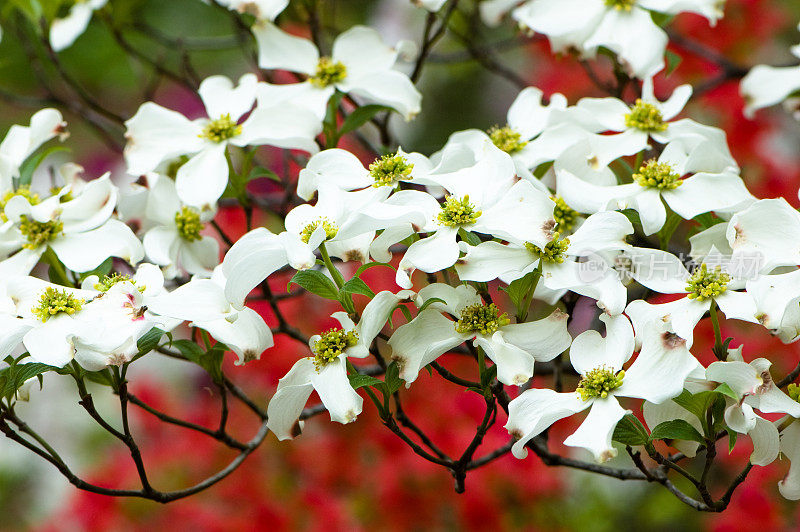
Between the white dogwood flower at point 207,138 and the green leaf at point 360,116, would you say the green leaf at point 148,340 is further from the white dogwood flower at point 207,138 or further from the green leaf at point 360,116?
the green leaf at point 360,116

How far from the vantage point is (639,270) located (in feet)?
2.72

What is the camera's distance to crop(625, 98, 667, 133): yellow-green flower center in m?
1.00

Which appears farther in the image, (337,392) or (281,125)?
(281,125)

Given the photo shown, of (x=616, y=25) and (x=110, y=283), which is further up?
(x=616, y=25)

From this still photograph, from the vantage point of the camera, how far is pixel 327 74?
42.7 inches

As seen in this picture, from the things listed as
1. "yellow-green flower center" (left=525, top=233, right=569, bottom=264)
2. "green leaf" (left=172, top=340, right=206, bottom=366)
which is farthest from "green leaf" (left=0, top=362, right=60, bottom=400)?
"yellow-green flower center" (left=525, top=233, right=569, bottom=264)

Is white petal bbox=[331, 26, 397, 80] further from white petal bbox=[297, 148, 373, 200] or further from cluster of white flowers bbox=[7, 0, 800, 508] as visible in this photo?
white petal bbox=[297, 148, 373, 200]

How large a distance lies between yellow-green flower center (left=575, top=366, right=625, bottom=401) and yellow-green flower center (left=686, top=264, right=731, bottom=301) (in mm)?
114

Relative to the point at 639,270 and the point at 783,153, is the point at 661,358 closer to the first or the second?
the point at 639,270

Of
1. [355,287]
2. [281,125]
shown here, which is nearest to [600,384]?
[355,287]

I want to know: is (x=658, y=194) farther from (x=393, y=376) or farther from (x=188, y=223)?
(x=188, y=223)

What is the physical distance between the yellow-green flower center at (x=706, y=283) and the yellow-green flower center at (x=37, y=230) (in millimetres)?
654

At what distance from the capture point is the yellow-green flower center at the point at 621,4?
1107 millimetres

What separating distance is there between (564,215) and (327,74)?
37cm
